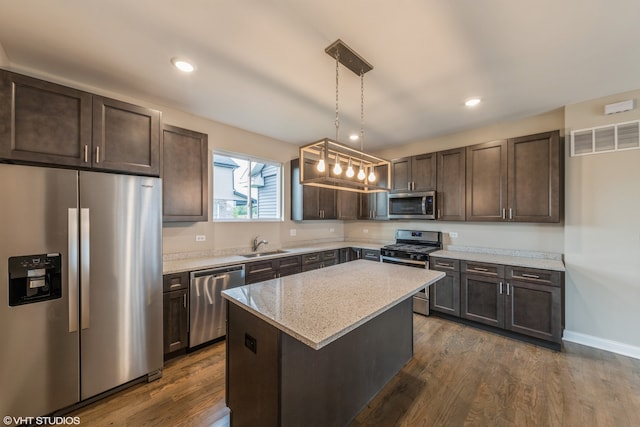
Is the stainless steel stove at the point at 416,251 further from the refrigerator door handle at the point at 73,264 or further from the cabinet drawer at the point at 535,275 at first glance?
the refrigerator door handle at the point at 73,264

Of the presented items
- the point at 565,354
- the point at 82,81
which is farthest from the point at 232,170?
the point at 565,354

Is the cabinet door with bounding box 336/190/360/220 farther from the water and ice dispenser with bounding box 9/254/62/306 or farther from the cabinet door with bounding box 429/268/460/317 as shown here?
the water and ice dispenser with bounding box 9/254/62/306

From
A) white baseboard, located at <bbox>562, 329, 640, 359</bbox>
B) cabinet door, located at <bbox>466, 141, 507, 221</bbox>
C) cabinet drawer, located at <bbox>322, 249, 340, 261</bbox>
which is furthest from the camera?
cabinet drawer, located at <bbox>322, 249, 340, 261</bbox>

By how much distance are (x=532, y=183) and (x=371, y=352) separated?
2872 millimetres

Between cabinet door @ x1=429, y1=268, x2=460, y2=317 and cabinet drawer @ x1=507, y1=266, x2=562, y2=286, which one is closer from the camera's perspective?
cabinet drawer @ x1=507, y1=266, x2=562, y2=286

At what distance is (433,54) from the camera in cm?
200

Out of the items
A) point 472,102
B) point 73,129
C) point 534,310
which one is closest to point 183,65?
point 73,129

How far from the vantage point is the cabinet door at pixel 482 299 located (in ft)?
9.96

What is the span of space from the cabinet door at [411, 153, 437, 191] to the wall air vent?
5.08 feet

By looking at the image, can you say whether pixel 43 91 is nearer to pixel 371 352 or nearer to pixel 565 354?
pixel 371 352

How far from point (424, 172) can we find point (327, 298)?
10.1 ft

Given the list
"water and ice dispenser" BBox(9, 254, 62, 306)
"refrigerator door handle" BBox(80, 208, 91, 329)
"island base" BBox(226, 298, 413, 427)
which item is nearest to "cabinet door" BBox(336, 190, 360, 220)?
"island base" BBox(226, 298, 413, 427)

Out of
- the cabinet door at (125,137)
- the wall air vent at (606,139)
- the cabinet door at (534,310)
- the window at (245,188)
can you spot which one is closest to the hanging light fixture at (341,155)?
the cabinet door at (125,137)

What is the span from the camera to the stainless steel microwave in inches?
151
